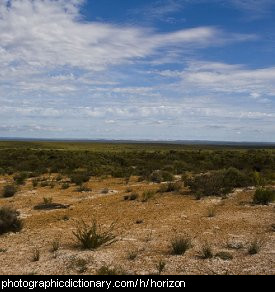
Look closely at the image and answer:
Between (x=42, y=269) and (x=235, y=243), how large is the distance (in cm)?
513

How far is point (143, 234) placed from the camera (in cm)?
1259

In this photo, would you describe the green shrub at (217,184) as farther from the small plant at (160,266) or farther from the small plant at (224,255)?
the small plant at (160,266)

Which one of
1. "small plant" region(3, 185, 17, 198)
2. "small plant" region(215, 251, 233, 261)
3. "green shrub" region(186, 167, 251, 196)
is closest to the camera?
"small plant" region(215, 251, 233, 261)

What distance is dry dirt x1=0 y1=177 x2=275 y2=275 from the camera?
936 cm

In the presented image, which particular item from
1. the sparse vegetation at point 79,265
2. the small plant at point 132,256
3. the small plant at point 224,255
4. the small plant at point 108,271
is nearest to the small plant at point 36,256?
the sparse vegetation at point 79,265

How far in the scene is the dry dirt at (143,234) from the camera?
368 inches

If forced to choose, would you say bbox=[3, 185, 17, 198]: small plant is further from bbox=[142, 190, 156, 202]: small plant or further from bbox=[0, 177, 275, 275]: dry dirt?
bbox=[142, 190, 156, 202]: small plant

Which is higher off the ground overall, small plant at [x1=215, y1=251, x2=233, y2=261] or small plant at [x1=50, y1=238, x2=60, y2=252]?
small plant at [x1=215, y1=251, x2=233, y2=261]

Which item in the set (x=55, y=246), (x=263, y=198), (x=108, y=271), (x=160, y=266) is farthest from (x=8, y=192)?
(x=160, y=266)

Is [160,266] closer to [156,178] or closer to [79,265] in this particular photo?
[79,265]

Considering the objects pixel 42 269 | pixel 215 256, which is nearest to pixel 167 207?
pixel 215 256

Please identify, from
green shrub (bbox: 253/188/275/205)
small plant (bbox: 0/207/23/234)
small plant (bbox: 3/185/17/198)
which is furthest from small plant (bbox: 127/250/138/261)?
small plant (bbox: 3/185/17/198)
